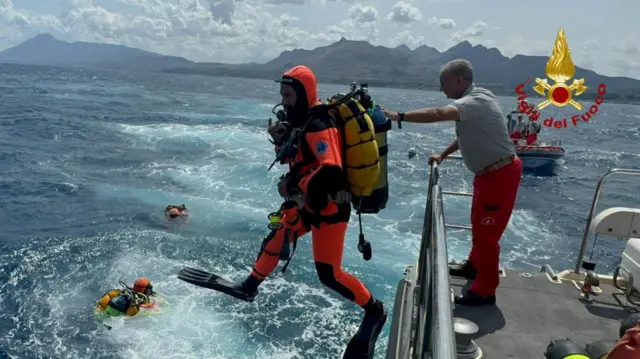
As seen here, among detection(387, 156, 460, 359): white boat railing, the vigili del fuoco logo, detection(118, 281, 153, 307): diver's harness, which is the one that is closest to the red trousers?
detection(387, 156, 460, 359): white boat railing

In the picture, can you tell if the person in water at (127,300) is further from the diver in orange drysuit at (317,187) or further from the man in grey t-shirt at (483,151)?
the man in grey t-shirt at (483,151)

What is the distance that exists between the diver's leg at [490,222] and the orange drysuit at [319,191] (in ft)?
3.48

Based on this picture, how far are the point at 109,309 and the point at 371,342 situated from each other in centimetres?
944

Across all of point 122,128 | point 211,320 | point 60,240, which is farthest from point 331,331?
point 122,128

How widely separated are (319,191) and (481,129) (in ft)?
4.96

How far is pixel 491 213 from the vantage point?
4.43 metres

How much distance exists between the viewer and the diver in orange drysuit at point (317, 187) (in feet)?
12.6

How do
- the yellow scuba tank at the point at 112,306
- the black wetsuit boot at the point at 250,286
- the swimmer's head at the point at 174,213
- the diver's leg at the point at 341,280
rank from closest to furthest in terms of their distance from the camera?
the diver's leg at the point at 341,280 → the black wetsuit boot at the point at 250,286 → the yellow scuba tank at the point at 112,306 → the swimmer's head at the point at 174,213

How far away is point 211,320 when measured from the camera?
39.5 feet

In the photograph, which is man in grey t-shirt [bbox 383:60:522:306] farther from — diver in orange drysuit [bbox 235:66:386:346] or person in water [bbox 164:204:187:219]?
person in water [bbox 164:204:187:219]

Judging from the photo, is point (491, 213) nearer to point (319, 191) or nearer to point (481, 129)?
point (481, 129)

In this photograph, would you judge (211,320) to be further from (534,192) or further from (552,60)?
(534,192)

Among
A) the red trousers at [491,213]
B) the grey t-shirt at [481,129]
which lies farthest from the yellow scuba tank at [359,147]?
the red trousers at [491,213]

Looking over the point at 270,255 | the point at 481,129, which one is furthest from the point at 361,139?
the point at 270,255
